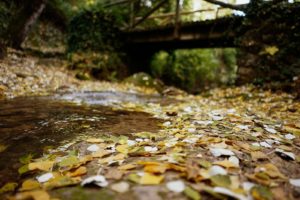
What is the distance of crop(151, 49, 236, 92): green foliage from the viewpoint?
13.9m

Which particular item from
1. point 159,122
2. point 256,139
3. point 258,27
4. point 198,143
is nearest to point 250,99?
point 258,27

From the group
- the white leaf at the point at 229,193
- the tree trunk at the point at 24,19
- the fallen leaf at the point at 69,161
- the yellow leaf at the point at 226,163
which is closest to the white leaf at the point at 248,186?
the white leaf at the point at 229,193

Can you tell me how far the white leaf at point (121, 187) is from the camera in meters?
1.63

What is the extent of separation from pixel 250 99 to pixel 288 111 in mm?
1591

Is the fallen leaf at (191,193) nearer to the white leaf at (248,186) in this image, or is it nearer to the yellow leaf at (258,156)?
the white leaf at (248,186)

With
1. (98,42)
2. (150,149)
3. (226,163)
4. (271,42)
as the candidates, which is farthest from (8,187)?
(98,42)

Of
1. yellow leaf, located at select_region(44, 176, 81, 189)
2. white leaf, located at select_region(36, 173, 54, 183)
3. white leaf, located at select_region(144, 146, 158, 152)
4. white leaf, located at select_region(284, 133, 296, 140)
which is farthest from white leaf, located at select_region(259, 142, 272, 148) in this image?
white leaf, located at select_region(36, 173, 54, 183)

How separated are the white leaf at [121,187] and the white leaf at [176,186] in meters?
0.23

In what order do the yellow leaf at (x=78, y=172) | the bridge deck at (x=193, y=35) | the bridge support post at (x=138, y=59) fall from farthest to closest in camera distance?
1. the bridge support post at (x=138, y=59)
2. the bridge deck at (x=193, y=35)
3. the yellow leaf at (x=78, y=172)

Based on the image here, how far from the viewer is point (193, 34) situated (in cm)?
922

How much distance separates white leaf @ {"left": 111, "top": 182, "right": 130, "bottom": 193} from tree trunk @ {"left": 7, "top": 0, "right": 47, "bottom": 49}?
306 inches

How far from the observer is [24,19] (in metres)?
8.36

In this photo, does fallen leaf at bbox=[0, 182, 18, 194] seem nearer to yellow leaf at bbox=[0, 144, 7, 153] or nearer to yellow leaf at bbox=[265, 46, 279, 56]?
yellow leaf at bbox=[0, 144, 7, 153]

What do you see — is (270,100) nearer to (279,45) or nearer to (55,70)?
(279,45)
